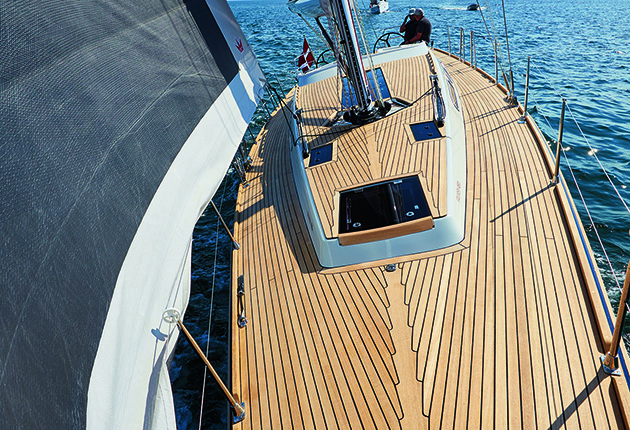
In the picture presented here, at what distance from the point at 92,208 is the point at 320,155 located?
10.7ft

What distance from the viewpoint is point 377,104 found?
5039mm

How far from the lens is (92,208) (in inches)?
64.6

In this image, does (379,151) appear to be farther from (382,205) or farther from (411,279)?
(411,279)

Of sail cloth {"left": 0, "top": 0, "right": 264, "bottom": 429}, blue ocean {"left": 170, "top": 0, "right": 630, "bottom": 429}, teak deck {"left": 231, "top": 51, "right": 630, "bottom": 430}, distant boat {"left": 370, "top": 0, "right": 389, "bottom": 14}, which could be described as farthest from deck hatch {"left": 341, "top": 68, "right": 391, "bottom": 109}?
distant boat {"left": 370, "top": 0, "right": 389, "bottom": 14}

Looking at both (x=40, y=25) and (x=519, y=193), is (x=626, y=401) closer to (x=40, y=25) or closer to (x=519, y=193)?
(x=519, y=193)

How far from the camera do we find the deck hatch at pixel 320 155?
4.52 m

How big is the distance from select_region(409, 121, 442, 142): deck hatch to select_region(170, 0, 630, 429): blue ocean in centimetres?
113

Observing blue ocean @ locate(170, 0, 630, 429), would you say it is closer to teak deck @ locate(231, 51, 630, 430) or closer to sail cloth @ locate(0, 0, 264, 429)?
teak deck @ locate(231, 51, 630, 430)

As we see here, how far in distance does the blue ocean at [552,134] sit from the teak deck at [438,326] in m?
0.47

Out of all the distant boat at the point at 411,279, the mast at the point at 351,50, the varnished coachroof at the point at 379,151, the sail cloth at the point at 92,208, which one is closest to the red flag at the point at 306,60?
the varnished coachroof at the point at 379,151

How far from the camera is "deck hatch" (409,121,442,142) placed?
4.36 meters

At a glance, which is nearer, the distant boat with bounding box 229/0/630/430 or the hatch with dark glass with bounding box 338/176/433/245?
the distant boat with bounding box 229/0/630/430

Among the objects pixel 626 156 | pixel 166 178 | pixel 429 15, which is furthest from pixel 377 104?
pixel 429 15

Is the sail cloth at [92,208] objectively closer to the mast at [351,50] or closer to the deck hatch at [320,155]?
the deck hatch at [320,155]
